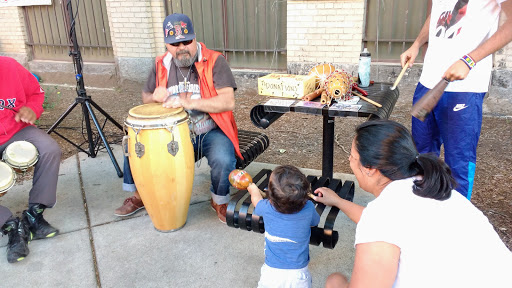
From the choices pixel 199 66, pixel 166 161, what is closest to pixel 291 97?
pixel 199 66

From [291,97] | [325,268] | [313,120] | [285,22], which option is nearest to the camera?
[325,268]

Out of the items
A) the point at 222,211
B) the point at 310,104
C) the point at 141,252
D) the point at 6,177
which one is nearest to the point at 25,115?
the point at 6,177

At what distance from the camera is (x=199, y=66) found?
9.98ft

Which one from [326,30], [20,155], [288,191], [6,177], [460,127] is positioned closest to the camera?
[288,191]

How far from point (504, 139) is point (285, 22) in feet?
11.9

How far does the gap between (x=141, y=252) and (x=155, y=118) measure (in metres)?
0.92

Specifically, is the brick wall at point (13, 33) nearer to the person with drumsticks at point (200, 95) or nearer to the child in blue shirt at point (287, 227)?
the person with drumsticks at point (200, 95)

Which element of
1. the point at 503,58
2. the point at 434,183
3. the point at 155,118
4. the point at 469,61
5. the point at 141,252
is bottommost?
the point at 141,252

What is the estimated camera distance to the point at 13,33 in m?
8.60

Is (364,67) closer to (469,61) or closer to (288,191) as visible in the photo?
(469,61)

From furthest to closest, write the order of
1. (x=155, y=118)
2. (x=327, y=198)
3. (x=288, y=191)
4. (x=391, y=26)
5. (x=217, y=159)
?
(x=391, y=26), (x=217, y=159), (x=155, y=118), (x=327, y=198), (x=288, y=191)

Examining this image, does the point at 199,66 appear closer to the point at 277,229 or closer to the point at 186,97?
the point at 186,97

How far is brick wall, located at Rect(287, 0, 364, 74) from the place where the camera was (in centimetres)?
596

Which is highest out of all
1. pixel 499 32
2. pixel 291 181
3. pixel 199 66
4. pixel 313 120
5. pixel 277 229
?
pixel 499 32
